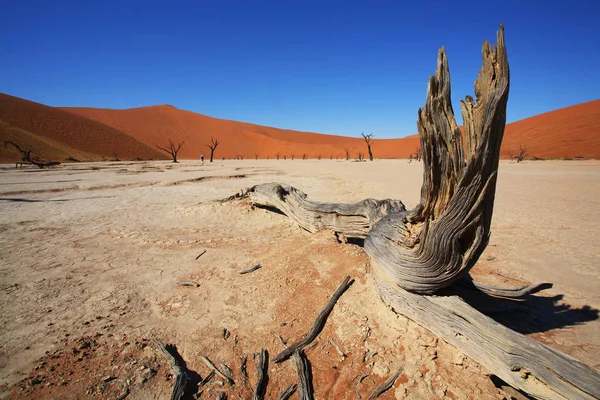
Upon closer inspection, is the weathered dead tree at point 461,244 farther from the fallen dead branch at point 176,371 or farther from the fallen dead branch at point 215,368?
the fallen dead branch at point 176,371

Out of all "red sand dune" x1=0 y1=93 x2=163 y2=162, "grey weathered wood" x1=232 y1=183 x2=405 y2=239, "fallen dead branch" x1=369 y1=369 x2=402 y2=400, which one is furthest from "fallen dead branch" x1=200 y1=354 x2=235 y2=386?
"red sand dune" x1=0 y1=93 x2=163 y2=162

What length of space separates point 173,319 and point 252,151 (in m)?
78.6

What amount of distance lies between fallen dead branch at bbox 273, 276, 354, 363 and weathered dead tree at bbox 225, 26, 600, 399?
48cm

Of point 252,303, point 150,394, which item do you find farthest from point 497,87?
point 150,394

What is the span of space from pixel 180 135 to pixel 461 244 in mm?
82961

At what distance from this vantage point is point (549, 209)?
7453mm

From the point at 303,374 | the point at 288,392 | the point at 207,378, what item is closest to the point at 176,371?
the point at 207,378

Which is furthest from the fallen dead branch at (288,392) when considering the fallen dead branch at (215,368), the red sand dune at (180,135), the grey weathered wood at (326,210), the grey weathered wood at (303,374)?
the red sand dune at (180,135)

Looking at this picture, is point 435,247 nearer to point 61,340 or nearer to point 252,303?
point 252,303

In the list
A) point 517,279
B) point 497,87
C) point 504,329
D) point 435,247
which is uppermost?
point 497,87

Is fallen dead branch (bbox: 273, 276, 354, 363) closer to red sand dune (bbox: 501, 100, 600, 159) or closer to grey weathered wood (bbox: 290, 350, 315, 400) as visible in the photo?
grey weathered wood (bbox: 290, 350, 315, 400)

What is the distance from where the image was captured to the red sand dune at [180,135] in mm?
39281

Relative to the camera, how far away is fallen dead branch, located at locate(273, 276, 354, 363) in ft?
8.31

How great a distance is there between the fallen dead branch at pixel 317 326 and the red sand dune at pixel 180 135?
39355 millimetres
